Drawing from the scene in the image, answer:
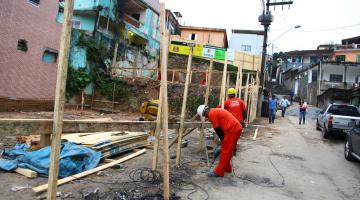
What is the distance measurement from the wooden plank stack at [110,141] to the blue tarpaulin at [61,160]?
1.11ft

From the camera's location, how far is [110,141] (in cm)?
746

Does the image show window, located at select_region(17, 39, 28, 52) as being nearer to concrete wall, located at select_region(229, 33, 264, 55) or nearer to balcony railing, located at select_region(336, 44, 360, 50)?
concrete wall, located at select_region(229, 33, 264, 55)

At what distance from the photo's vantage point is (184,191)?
17.3 feet

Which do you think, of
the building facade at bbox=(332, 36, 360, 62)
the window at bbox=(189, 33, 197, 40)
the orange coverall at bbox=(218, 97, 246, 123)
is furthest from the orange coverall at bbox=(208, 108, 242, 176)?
the building facade at bbox=(332, 36, 360, 62)

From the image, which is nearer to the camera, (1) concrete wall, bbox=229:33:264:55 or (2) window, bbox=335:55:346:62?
(2) window, bbox=335:55:346:62

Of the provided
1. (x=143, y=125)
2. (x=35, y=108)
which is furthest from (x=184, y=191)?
(x=35, y=108)

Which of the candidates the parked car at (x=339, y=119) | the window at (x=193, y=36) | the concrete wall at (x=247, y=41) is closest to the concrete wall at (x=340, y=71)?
the concrete wall at (x=247, y=41)

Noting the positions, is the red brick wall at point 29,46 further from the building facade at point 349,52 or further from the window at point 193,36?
the building facade at point 349,52

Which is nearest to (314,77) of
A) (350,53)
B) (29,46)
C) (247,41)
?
(350,53)

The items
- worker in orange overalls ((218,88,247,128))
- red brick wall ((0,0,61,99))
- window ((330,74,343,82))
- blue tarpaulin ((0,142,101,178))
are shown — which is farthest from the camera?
window ((330,74,343,82))

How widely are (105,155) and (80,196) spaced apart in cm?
228

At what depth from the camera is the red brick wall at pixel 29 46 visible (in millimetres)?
14648

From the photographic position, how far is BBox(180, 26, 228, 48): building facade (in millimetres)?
42531

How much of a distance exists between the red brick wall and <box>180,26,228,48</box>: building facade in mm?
26976
